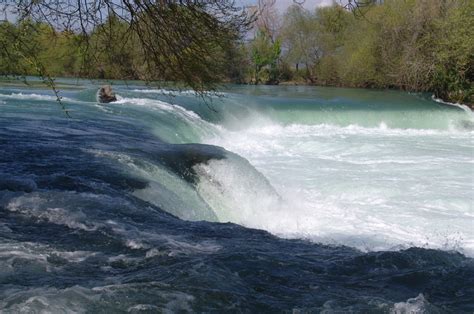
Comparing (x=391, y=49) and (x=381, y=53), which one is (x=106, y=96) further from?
(x=381, y=53)

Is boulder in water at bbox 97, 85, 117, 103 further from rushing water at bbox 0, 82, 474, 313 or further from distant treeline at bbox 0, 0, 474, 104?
distant treeline at bbox 0, 0, 474, 104

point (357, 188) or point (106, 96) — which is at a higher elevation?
point (106, 96)

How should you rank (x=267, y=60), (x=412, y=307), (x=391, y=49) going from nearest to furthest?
(x=412, y=307)
(x=391, y=49)
(x=267, y=60)

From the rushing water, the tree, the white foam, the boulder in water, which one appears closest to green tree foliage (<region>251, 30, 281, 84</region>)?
the boulder in water

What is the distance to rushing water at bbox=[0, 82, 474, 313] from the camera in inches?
137

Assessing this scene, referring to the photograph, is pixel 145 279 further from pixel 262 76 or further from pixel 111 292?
pixel 262 76

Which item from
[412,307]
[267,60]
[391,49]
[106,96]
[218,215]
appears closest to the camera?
[412,307]

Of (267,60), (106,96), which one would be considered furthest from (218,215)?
(267,60)

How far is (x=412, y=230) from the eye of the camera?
743 cm

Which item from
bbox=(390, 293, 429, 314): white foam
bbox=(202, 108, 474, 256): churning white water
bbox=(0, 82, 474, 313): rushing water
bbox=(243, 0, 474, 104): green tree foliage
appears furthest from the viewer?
bbox=(243, 0, 474, 104): green tree foliage

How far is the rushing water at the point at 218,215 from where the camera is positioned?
3.49 m

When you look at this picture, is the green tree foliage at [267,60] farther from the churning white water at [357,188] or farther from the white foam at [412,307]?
the white foam at [412,307]

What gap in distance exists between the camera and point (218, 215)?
7.23m

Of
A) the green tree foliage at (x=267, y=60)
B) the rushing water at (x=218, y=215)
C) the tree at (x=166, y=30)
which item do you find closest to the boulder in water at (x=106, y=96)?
the rushing water at (x=218, y=215)
